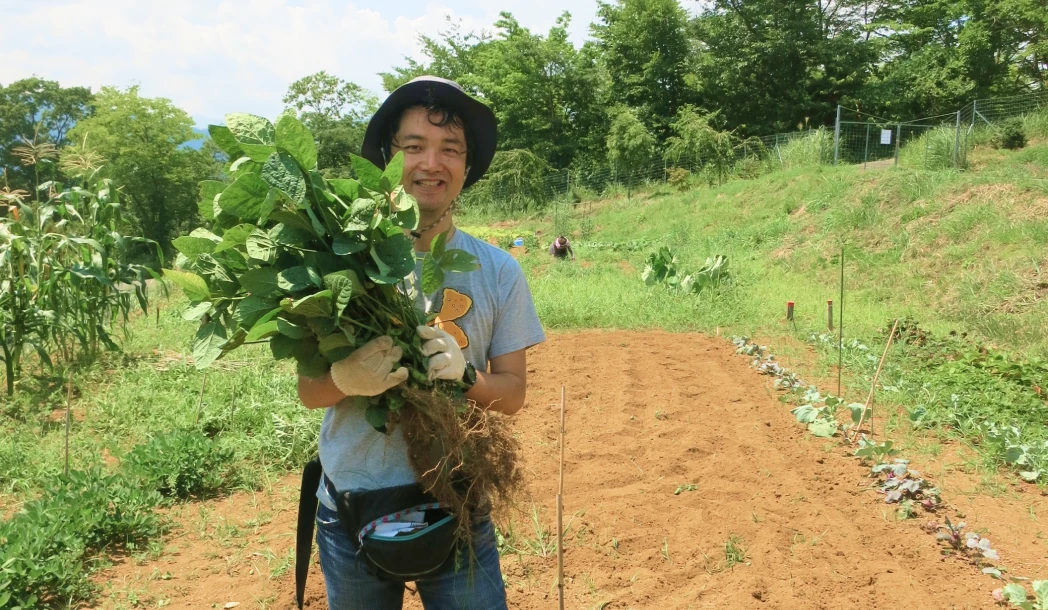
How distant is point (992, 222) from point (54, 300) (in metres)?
9.75

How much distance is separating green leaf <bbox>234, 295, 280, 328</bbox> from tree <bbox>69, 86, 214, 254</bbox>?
29.1 m

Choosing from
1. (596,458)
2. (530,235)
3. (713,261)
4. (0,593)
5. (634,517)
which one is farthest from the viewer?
(530,235)

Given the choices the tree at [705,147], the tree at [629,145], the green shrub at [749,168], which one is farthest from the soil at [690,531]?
the tree at [629,145]

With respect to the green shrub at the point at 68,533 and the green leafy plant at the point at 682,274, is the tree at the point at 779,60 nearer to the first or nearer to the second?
the green leafy plant at the point at 682,274

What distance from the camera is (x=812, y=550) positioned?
2.79m

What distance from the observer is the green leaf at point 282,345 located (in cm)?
118

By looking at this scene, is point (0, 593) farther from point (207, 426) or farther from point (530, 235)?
point (530, 235)

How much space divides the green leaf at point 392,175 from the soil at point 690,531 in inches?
37.9

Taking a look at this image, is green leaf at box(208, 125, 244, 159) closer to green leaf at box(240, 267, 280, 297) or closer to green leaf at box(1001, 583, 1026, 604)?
green leaf at box(240, 267, 280, 297)

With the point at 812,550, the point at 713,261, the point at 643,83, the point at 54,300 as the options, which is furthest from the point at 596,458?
the point at 643,83

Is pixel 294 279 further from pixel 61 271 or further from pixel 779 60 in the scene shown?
pixel 779 60

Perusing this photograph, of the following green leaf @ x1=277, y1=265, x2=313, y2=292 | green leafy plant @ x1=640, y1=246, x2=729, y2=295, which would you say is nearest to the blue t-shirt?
green leaf @ x1=277, y1=265, x2=313, y2=292

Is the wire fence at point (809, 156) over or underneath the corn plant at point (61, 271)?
over

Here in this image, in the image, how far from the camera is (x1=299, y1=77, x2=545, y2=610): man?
131 centimetres
